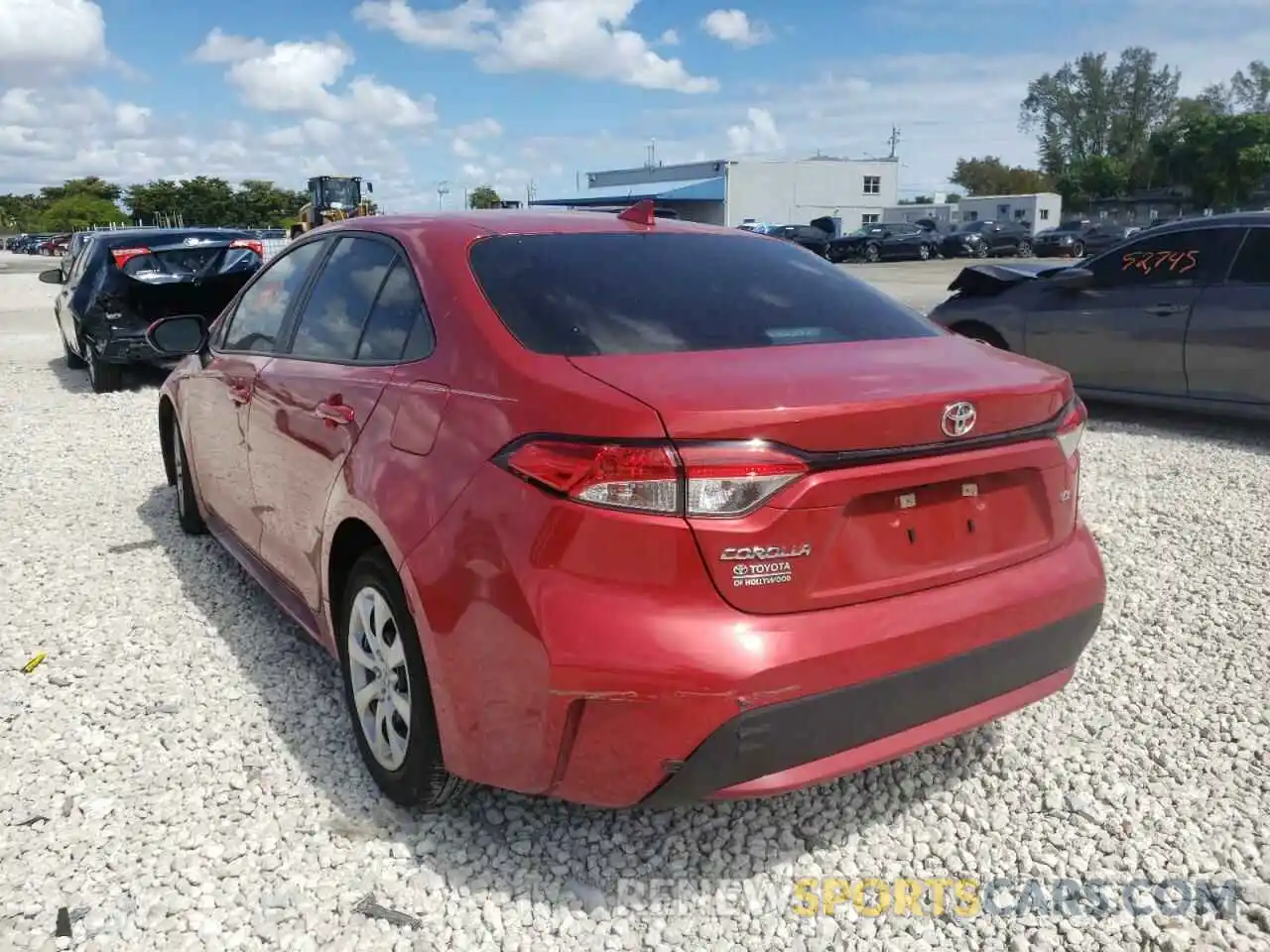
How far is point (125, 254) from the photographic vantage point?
32.4 feet

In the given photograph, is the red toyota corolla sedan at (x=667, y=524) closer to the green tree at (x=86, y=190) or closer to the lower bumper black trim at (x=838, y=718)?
the lower bumper black trim at (x=838, y=718)

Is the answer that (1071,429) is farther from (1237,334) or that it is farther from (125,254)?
(125,254)

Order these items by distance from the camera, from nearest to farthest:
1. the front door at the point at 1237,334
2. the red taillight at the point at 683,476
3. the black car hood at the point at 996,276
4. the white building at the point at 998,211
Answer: the red taillight at the point at 683,476, the front door at the point at 1237,334, the black car hood at the point at 996,276, the white building at the point at 998,211

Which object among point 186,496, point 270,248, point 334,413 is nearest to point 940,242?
point 270,248

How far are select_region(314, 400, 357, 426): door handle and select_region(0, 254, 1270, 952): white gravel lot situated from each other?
1.02 m

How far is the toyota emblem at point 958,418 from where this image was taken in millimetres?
2307

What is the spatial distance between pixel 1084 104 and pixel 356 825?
10807cm

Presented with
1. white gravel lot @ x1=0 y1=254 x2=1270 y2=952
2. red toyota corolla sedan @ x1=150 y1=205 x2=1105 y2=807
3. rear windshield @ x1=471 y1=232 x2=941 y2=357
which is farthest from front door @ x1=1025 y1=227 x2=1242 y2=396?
red toyota corolla sedan @ x1=150 y1=205 x2=1105 y2=807

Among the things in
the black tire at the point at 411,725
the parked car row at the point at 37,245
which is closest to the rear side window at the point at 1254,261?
the black tire at the point at 411,725

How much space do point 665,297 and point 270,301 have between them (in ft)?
6.24

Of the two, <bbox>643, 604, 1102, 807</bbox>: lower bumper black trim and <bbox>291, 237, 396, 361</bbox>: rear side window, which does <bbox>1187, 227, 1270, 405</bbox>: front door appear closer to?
<bbox>643, 604, 1102, 807</bbox>: lower bumper black trim

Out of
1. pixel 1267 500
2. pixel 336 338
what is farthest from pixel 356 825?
pixel 1267 500

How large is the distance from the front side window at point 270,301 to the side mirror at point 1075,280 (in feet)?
19.0

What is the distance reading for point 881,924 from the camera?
2.41 meters
